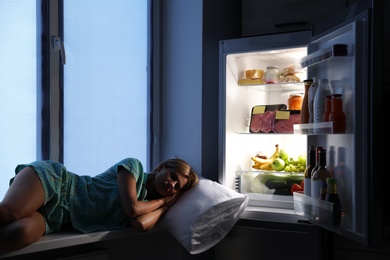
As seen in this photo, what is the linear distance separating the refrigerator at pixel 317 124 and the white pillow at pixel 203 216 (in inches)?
6.2

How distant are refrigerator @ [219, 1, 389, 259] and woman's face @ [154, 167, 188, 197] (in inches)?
15.3

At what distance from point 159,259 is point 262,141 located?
0.92 meters

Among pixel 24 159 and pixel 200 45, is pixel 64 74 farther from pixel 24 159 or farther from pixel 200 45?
pixel 200 45

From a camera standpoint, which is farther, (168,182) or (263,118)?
(263,118)

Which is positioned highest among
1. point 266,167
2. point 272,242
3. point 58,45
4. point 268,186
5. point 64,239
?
point 58,45

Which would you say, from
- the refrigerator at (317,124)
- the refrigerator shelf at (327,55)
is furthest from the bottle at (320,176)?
the refrigerator shelf at (327,55)

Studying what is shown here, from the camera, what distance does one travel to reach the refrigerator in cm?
158

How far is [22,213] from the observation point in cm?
166

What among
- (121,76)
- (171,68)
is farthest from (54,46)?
(171,68)

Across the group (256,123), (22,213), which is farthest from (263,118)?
(22,213)

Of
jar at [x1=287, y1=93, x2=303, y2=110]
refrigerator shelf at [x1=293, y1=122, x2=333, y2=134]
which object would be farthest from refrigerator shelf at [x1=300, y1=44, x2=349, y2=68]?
jar at [x1=287, y1=93, x2=303, y2=110]

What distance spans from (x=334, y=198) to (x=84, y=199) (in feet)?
3.48

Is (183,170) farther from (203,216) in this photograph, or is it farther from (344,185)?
(344,185)

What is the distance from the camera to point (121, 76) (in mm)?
2498
